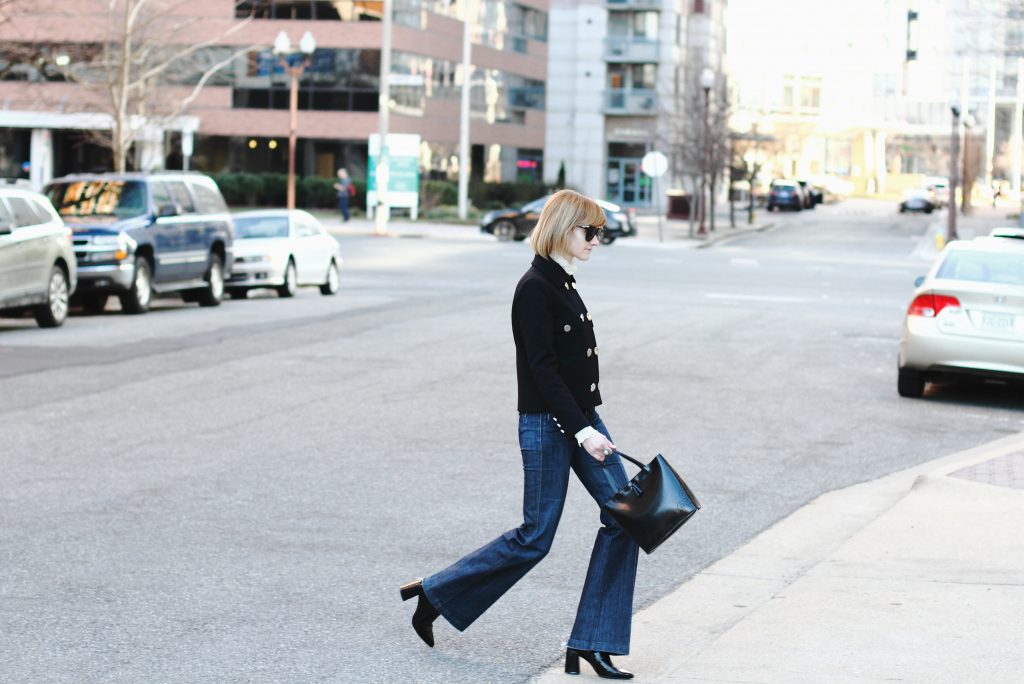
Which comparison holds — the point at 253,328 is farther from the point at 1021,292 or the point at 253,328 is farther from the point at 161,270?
Answer: the point at 1021,292

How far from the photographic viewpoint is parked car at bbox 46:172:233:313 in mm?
22812

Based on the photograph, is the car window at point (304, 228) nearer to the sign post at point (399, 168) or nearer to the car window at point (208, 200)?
the car window at point (208, 200)

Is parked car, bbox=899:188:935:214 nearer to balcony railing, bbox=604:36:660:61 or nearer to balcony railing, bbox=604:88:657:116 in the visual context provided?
balcony railing, bbox=604:88:657:116

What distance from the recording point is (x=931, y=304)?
15266 mm

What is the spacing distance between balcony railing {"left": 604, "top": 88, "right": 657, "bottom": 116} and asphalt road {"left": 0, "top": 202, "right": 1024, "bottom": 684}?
70976 mm

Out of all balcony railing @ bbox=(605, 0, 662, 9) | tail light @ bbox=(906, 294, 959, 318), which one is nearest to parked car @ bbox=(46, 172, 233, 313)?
tail light @ bbox=(906, 294, 959, 318)

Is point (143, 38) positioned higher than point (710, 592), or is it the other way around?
point (143, 38)

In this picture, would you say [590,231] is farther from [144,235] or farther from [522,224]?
[522,224]

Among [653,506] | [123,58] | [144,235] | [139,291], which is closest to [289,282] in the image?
[144,235]

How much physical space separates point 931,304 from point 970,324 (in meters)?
0.40

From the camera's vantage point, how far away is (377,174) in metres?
54.4

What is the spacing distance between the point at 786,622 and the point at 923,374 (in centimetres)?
910

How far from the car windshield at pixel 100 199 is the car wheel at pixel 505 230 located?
91.7 ft

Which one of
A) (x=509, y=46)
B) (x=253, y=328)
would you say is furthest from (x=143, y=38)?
(x=509, y=46)
